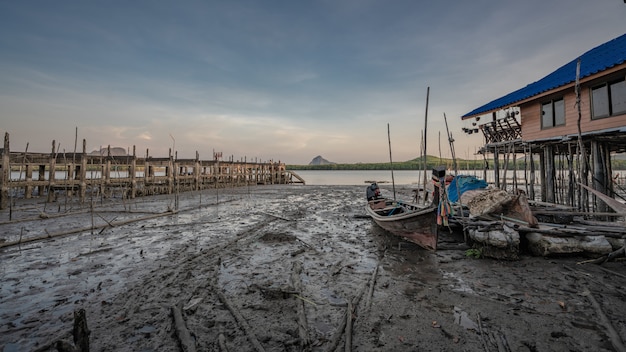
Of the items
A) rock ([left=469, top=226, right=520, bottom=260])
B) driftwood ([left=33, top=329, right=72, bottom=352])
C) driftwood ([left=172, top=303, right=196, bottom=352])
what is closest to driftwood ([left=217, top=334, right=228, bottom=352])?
driftwood ([left=172, top=303, right=196, bottom=352])

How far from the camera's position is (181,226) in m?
11.5

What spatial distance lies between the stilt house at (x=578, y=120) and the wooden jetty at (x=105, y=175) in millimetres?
20918

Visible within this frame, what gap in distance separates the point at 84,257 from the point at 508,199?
13049 mm

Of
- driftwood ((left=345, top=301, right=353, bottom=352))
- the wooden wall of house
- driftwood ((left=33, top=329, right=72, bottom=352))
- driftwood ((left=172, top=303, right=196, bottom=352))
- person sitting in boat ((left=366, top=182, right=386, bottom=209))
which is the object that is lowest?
driftwood ((left=345, top=301, right=353, bottom=352))

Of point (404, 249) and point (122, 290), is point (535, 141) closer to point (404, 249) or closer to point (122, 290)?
point (404, 249)

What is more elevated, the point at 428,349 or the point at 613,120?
the point at 613,120

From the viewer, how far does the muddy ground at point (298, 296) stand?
12.7ft

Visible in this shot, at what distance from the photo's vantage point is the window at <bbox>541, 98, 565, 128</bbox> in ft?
40.5

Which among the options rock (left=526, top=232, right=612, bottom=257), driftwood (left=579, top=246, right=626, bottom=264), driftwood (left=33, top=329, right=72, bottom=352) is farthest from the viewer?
rock (left=526, top=232, right=612, bottom=257)

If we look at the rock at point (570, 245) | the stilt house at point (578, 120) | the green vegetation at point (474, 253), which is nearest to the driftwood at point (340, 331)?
the green vegetation at point (474, 253)

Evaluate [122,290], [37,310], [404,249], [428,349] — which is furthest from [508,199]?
[37,310]

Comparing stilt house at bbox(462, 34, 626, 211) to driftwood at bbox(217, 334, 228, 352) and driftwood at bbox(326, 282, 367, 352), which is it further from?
driftwood at bbox(217, 334, 228, 352)

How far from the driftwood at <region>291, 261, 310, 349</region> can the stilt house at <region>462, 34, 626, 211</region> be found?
31.5 ft

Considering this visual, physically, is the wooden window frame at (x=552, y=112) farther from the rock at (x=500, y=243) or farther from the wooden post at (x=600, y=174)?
the rock at (x=500, y=243)
